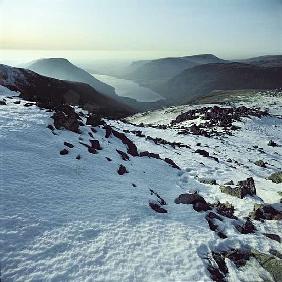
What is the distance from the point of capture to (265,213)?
47.0 feet

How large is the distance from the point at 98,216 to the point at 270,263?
5432 millimetres

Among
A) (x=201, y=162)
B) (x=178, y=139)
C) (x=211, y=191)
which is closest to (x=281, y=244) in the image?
(x=211, y=191)

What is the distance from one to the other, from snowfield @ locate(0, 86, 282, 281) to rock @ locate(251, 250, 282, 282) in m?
0.17

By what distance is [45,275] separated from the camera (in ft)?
28.5

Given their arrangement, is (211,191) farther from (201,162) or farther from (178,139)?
(178,139)

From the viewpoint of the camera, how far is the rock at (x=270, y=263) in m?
→ 10.2

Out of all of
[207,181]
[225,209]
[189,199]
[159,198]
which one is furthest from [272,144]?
[159,198]

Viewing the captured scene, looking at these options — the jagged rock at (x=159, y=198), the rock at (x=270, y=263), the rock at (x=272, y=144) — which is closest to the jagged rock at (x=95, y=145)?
the jagged rock at (x=159, y=198)

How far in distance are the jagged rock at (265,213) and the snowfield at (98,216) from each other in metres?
0.31

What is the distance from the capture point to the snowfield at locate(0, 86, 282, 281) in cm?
942

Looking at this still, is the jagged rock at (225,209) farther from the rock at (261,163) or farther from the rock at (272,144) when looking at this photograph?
the rock at (272,144)

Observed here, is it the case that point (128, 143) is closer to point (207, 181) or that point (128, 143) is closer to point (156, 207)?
point (207, 181)

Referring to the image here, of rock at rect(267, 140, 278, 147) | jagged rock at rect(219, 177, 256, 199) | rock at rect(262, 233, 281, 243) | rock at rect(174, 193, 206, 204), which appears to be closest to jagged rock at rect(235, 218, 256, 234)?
rock at rect(262, 233, 281, 243)

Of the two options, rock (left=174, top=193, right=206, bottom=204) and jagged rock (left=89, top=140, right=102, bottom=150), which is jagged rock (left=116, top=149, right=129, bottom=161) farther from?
rock (left=174, top=193, right=206, bottom=204)
